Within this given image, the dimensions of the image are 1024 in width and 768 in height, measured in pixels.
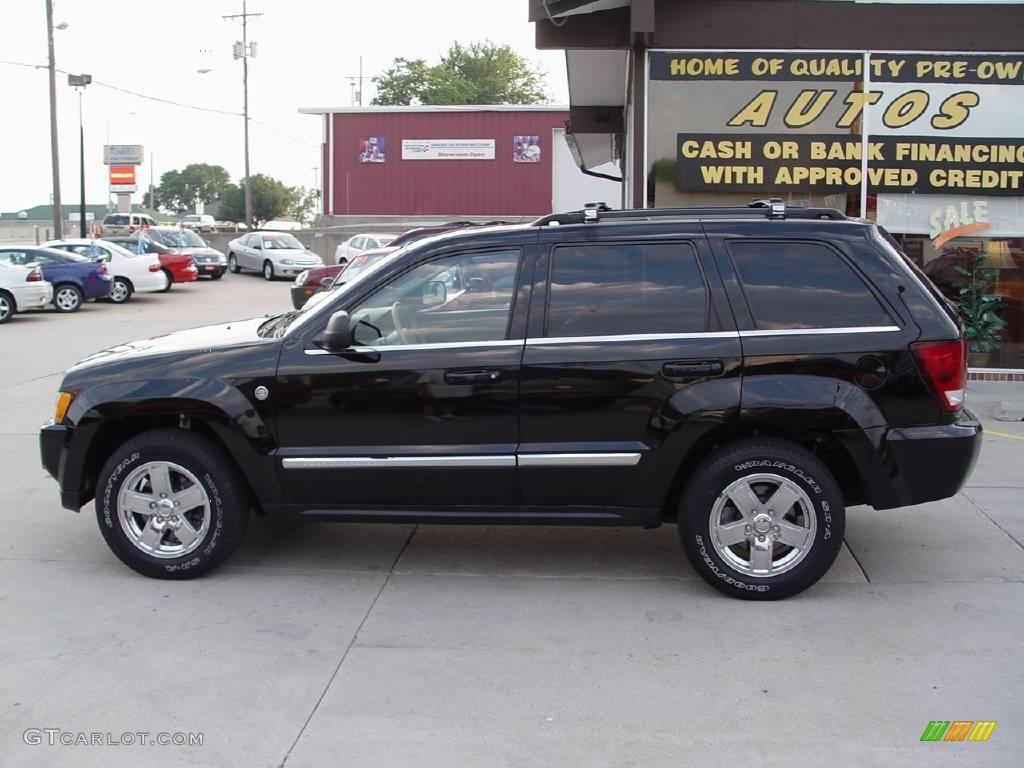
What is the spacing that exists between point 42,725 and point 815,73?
9.48 metres

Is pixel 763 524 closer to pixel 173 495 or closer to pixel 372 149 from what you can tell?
pixel 173 495

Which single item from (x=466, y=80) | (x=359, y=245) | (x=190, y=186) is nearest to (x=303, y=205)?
(x=190, y=186)

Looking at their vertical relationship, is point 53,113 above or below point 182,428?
above

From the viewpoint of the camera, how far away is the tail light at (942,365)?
490cm

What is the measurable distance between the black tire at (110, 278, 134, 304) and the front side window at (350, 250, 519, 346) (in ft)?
69.7

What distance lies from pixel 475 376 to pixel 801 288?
5.30 feet

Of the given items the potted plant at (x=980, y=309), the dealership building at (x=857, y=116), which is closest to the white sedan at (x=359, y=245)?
the dealership building at (x=857, y=116)

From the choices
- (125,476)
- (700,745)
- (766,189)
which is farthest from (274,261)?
(700,745)

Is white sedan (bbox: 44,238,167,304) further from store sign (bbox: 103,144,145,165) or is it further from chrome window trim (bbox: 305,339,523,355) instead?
store sign (bbox: 103,144,145,165)

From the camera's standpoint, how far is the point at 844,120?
1080 centimetres

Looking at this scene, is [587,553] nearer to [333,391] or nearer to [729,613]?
[729,613]

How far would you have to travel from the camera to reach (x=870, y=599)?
5.11 m

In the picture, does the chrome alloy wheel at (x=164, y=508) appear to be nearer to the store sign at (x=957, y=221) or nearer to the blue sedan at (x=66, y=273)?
the store sign at (x=957, y=221)

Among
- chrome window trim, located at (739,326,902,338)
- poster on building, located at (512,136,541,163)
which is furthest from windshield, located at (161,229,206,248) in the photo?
chrome window trim, located at (739,326,902,338)
